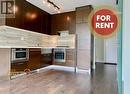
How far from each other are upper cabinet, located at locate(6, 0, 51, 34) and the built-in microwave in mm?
749

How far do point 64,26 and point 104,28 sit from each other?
2.46 m

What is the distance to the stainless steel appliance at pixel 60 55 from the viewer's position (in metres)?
5.67

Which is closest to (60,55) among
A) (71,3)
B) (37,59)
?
(37,59)

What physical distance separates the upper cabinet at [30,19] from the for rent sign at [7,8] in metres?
0.13

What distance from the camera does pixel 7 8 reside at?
3.99 metres

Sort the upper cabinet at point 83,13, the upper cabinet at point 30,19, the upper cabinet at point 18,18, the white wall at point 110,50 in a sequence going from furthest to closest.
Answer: the white wall at point 110,50
the upper cabinet at point 83,13
the upper cabinet at point 30,19
the upper cabinet at point 18,18

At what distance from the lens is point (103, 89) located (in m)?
3.06

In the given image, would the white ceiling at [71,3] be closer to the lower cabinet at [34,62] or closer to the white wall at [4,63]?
the lower cabinet at [34,62]

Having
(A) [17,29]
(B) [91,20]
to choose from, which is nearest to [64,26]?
(B) [91,20]

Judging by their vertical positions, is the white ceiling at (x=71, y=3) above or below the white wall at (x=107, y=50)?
above

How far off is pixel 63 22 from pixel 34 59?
7.14 feet

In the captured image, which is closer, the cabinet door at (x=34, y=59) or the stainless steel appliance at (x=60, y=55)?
the cabinet door at (x=34, y=59)

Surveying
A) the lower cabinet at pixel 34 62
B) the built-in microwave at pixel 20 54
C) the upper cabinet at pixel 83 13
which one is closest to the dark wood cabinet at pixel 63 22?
the upper cabinet at pixel 83 13

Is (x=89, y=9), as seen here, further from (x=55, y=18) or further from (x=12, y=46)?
(x=12, y=46)
